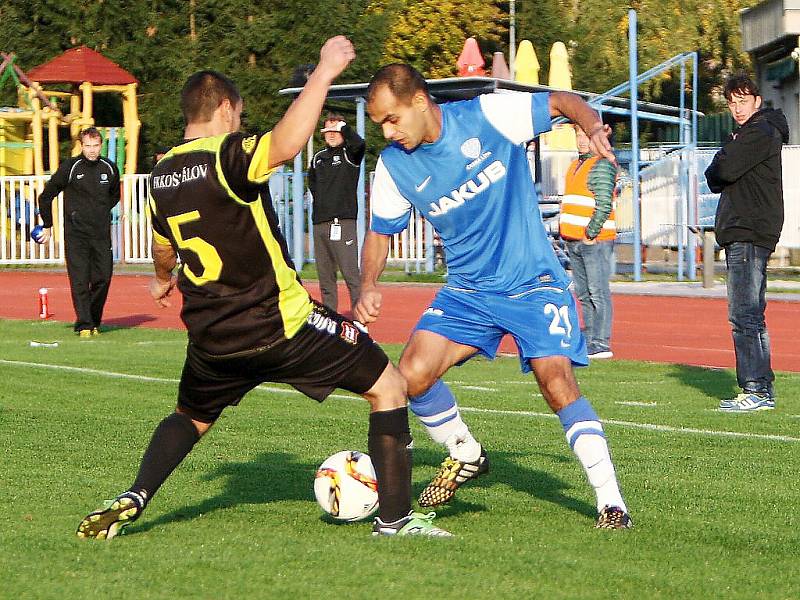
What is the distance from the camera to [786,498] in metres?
7.11

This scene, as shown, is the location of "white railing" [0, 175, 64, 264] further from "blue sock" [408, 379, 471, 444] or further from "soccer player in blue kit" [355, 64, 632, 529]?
"soccer player in blue kit" [355, 64, 632, 529]

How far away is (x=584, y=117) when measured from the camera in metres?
6.09

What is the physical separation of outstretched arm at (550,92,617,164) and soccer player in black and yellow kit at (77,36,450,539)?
3.62ft

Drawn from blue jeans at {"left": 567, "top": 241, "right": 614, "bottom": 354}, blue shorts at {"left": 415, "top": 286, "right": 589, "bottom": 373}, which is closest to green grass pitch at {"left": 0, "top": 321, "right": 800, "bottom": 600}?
blue shorts at {"left": 415, "top": 286, "right": 589, "bottom": 373}

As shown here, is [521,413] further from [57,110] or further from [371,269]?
[57,110]

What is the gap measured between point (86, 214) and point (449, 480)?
986 cm

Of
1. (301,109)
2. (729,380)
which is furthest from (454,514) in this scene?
(729,380)

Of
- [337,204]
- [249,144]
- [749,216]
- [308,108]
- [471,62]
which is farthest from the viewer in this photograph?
[471,62]

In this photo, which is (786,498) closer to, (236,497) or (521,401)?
(236,497)

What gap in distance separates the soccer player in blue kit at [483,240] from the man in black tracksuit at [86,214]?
961cm

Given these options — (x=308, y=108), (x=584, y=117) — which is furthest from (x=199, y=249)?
(x=584, y=117)

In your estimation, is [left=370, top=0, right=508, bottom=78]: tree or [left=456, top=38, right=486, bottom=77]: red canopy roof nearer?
[left=456, top=38, right=486, bottom=77]: red canopy roof

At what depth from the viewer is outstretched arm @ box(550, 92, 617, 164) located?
6023 millimetres

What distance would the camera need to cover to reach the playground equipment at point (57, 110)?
34375 mm
